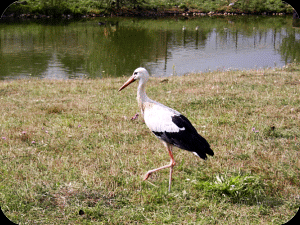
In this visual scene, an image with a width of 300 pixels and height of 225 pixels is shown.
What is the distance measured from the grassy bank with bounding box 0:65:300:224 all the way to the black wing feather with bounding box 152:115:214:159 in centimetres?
49

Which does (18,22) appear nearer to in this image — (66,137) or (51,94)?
(51,94)

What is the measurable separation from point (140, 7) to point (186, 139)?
51568mm

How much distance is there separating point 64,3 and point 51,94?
40.9 meters

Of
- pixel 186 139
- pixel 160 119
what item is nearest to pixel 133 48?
pixel 160 119

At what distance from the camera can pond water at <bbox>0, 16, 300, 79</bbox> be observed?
67.5 feet

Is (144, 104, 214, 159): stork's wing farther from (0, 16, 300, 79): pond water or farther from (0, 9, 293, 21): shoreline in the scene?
(0, 9, 293, 21): shoreline

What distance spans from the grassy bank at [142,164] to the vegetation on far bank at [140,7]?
134 ft

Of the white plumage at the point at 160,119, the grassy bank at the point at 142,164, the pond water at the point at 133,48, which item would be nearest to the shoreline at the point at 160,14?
the pond water at the point at 133,48

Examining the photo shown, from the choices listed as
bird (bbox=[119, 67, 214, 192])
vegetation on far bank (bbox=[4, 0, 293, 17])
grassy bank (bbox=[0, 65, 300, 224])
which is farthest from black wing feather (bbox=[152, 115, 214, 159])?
vegetation on far bank (bbox=[4, 0, 293, 17])

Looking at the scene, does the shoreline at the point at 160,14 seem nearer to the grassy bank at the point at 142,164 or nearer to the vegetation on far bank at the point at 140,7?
the vegetation on far bank at the point at 140,7

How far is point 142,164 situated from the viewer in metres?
5.28

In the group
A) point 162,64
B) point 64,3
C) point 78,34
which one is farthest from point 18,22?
point 162,64

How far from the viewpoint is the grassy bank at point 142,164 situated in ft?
13.0

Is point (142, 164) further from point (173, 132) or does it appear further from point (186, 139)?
point (186, 139)
